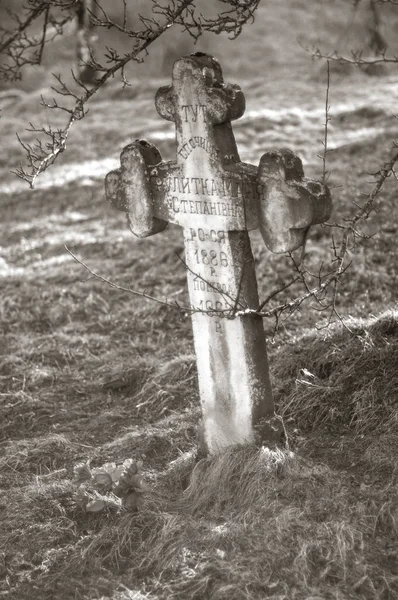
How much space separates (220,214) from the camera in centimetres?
441

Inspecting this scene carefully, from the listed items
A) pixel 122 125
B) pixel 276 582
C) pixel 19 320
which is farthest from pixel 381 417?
pixel 122 125

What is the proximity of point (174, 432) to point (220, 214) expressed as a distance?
1636 mm

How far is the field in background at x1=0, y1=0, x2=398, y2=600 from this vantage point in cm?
381

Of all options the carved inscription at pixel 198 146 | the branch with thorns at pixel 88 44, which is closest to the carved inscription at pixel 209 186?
the carved inscription at pixel 198 146

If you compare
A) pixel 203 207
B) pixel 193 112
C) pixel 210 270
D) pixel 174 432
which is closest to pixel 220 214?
pixel 203 207

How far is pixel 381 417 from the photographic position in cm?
479

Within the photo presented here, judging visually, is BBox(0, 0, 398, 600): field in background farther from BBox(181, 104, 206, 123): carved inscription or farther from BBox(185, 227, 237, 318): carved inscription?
BBox(181, 104, 206, 123): carved inscription

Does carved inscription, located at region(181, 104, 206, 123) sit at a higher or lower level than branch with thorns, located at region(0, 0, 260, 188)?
lower

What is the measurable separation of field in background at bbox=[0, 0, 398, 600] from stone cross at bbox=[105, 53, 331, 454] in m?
0.26

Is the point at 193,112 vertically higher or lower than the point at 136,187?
higher

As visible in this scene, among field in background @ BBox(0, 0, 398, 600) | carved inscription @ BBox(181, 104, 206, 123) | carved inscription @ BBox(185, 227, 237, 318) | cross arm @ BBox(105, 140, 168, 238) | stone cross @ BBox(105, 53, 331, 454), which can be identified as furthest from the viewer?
cross arm @ BBox(105, 140, 168, 238)

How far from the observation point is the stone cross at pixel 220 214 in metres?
4.18

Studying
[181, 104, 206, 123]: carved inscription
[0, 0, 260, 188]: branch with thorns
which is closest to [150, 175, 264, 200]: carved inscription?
[181, 104, 206, 123]: carved inscription

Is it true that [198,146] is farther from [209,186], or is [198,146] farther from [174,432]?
[174,432]
